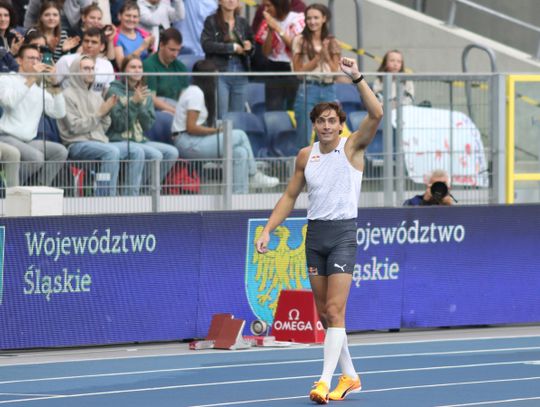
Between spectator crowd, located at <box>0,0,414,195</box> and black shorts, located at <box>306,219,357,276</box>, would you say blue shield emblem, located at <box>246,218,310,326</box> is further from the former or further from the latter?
black shorts, located at <box>306,219,357,276</box>

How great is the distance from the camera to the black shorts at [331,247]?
442 inches

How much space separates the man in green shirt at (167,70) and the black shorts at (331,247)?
5078 millimetres

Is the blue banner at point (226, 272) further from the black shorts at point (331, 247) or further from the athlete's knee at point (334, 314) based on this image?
the athlete's knee at point (334, 314)

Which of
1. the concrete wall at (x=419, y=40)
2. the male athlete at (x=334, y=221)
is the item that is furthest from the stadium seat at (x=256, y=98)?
the concrete wall at (x=419, y=40)

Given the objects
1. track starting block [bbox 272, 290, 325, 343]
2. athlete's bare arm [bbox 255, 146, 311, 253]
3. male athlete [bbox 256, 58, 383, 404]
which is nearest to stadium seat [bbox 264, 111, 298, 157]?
track starting block [bbox 272, 290, 325, 343]

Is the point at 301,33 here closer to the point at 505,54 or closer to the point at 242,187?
the point at 242,187

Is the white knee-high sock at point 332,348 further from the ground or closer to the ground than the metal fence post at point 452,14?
closer to the ground

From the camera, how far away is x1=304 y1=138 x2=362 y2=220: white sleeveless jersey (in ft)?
37.1

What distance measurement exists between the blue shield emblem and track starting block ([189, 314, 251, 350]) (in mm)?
641

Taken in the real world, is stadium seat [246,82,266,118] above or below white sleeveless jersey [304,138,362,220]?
above

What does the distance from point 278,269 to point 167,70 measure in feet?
9.76

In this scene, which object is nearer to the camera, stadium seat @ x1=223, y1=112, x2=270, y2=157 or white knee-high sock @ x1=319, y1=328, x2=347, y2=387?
white knee-high sock @ x1=319, y1=328, x2=347, y2=387

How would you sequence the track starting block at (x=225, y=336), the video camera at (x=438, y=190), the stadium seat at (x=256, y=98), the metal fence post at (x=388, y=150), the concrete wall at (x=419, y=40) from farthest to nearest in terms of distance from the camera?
the concrete wall at (x=419, y=40) → the metal fence post at (x=388, y=150) → the video camera at (x=438, y=190) → the stadium seat at (x=256, y=98) → the track starting block at (x=225, y=336)

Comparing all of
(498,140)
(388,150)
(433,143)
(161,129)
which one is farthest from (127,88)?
(498,140)
